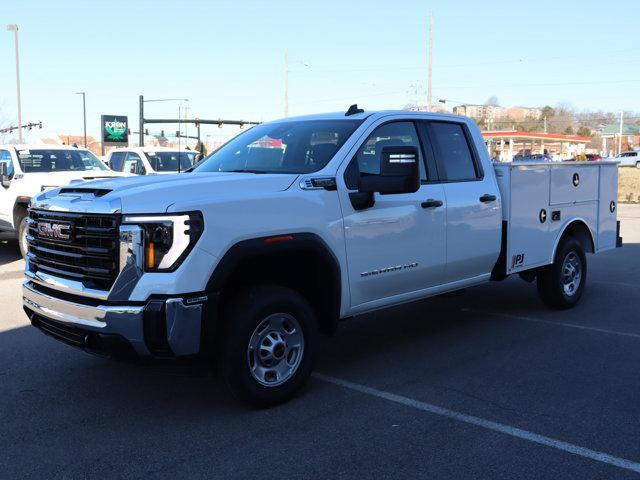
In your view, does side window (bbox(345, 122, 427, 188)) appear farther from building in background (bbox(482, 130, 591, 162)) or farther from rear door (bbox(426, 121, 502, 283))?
building in background (bbox(482, 130, 591, 162))

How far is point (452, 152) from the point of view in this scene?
20.2ft

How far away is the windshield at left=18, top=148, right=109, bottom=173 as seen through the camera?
11820mm

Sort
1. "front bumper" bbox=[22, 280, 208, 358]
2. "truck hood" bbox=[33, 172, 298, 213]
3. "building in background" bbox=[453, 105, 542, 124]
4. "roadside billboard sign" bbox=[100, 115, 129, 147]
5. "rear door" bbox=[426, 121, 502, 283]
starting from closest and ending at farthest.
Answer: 1. "front bumper" bbox=[22, 280, 208, 358]
2. "truck hood" bbox=[33, 172, 298, 213]
3. "rear door" bbox=[426, 121, 502, 283]
4. "roadside billboard sign" bbox=[100, 115, 129, 147]
5. "building in background" bbox=[453, 105, 542, 124]

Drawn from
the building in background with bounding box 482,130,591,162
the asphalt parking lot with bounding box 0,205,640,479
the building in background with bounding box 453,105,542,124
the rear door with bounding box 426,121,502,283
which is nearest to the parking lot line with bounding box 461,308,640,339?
the asphalt parking lot with bounding box 0,205,640,479

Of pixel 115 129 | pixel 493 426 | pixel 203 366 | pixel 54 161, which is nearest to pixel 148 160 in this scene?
pixel 54 161

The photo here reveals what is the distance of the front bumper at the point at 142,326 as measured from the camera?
3.93 metres

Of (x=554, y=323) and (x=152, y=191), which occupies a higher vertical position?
(x=152, y=191)

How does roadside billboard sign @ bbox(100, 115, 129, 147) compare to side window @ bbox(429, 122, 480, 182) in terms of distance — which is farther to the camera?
roadside billboard sign @ bbox(100, 115, 129, 147)

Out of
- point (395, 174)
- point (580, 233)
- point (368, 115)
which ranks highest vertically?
point (368, 115)

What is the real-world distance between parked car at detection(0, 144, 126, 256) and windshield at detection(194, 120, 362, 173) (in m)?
5.53

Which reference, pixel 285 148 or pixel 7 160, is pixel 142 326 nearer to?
pixel 285 148

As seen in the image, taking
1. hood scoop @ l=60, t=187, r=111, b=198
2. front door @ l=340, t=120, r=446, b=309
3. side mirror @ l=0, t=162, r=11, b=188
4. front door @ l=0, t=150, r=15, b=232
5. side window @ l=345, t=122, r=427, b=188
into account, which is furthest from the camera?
side mirror @ l=0, t=162, r=11, b=188

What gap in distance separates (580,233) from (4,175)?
9.38 m

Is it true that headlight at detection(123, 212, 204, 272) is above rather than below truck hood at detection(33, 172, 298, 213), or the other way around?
below
